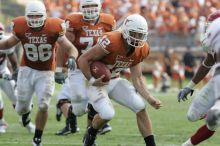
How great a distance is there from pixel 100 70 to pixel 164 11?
14.5 m

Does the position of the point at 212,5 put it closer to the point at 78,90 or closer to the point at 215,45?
the point at 78,90

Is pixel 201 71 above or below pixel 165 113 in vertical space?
above

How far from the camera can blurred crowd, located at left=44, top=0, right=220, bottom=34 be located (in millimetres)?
20062

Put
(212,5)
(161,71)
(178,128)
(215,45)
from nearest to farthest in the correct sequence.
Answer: (215,45)
(178,128)
(161,71)
(212,5)

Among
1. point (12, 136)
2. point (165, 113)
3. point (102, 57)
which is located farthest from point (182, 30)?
point (102, 57)

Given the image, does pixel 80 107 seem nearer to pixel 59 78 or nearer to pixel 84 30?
pixel 59 78

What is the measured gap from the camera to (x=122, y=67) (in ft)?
22.0

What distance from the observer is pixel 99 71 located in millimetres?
6547

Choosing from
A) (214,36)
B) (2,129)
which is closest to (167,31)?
(2,129)

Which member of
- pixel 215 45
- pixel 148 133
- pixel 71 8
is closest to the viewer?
pixel 215 45

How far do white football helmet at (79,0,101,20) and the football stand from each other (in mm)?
1529

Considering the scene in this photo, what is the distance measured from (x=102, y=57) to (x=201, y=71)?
101cm

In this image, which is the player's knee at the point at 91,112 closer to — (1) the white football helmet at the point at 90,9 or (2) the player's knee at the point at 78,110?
(2) the player's knee at the point at 78,110

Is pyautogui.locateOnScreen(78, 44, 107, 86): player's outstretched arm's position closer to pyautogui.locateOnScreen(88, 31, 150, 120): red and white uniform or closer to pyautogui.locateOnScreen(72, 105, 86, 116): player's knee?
pyautogui.locateOnScreen(88, 31, 150, 120): red and white uniform
